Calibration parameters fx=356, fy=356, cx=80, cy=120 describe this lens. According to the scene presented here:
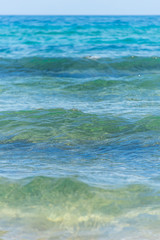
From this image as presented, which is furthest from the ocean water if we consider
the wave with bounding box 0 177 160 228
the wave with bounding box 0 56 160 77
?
the wave with bounding box 0 56 160 77

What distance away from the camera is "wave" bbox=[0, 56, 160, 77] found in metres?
13.5

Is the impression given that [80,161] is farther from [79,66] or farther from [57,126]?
[79,66]

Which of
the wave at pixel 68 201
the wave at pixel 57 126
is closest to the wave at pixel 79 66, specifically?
the wave at pixel 57 126

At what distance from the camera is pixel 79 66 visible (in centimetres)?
1455

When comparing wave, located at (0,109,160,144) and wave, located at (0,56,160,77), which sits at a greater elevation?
wave, located at (0,56,160,77)

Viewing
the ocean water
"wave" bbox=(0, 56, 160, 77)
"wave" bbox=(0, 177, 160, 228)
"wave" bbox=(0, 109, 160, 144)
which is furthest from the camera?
"wave" bbox=(0, 56, 160, 77)

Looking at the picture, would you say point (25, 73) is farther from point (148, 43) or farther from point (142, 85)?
point (148, 43)

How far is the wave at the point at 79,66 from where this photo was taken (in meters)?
13.5

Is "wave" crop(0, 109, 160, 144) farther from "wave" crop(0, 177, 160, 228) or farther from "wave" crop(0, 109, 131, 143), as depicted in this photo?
"wave" crop(0, 177, 160, 228)

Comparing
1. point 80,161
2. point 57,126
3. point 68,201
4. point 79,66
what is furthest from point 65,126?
point 79,66

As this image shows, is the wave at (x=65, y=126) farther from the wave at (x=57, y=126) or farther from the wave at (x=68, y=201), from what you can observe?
the wave at (x=68, y=201)

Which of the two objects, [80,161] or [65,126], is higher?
[65,126]

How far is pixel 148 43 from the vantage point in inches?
926

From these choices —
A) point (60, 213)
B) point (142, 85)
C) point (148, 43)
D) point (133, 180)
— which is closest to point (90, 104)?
point (142, 85)
